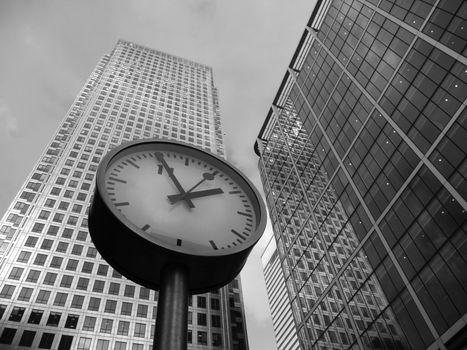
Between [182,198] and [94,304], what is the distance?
46.0m

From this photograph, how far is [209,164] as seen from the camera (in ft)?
12.0

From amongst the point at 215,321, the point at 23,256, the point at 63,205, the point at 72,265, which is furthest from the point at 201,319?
the point at 63,205

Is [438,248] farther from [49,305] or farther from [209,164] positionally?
[49,305]

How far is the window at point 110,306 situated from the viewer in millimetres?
44306

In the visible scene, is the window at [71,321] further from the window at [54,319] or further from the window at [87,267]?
the window at [87,267]

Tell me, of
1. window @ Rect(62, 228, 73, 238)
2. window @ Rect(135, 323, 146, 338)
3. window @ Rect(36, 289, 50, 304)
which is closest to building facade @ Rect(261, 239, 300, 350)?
window @ Rect(135, 323, 146, 338)

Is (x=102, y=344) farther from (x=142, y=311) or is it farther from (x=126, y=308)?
(x=142, y=311)

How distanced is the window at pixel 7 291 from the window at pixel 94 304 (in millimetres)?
8021

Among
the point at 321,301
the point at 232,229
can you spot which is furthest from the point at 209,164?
the point at 321,301

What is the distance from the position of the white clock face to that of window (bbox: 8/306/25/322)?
146ft

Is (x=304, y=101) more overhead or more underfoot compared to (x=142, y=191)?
more underfoot

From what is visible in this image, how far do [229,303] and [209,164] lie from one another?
53.7m

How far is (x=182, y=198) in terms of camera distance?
3.04 m

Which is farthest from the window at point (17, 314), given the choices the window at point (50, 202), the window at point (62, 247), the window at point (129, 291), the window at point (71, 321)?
the window at point (50, 202)
